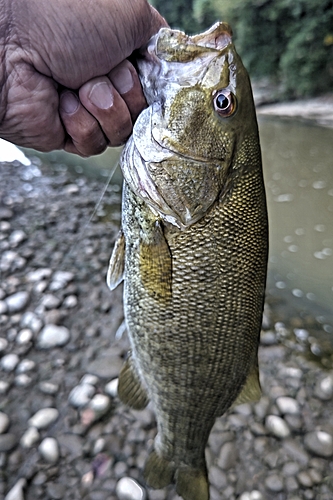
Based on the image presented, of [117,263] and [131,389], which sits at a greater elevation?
[117,263]

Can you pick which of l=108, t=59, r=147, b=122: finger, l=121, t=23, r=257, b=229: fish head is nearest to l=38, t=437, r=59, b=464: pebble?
l=121, t=23, r=257, b=229: fish head

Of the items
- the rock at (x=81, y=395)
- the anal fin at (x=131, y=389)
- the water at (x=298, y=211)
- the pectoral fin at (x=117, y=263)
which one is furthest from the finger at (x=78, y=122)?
the water at (x=298, y=211)

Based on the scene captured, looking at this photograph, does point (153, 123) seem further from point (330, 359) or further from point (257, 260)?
point (330, 359)

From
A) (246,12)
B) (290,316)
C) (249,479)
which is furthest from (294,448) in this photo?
(246,12)

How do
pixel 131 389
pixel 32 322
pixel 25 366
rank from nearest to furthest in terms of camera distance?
pixel 131 389
pixel 25 366
pixel 32 322

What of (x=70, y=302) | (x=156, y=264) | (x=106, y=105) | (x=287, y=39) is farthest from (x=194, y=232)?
(x=287, y=39)

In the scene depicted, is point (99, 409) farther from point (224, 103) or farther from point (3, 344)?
point (224, 103)
